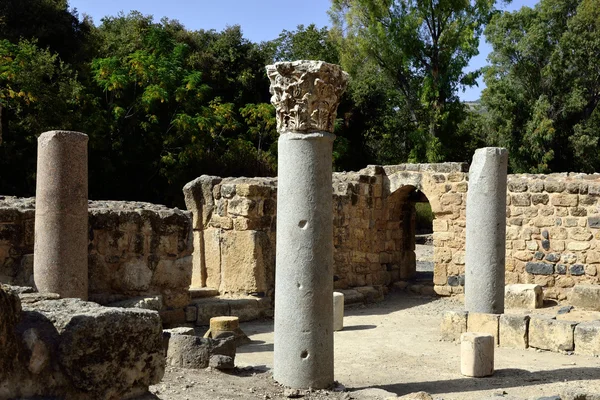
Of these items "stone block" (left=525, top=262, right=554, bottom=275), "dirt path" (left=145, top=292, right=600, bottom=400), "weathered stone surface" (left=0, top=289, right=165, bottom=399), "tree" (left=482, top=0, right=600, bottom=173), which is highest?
"tree" (left=482, top=0, right=600, bottom=173)

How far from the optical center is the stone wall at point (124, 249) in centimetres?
909

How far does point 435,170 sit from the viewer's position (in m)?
16.0

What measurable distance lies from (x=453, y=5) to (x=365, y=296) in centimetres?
1870

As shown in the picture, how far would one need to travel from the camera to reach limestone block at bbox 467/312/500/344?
33.0ft

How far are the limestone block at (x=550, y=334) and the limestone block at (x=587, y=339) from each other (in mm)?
83

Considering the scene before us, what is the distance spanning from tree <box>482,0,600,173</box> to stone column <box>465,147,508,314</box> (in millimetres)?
18485

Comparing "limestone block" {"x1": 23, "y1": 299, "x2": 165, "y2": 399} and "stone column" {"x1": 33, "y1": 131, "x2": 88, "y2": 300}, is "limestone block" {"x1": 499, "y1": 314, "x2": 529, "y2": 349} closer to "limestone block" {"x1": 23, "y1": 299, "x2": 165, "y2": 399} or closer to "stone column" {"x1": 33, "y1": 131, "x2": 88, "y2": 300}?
"stone column" {"x1": 33, "y1": 131, "x2": 88, "y2": 300}

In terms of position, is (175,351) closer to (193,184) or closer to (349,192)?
(193,184)

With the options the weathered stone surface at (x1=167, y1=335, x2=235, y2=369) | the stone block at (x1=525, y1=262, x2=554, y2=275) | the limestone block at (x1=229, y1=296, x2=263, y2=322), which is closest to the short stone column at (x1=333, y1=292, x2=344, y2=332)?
the limestone block at (x1=229, y1=296, x2=263, y2=322)

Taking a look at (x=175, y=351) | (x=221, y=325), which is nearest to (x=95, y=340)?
(x=175, y=351)

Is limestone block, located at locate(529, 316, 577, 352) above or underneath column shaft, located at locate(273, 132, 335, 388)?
underneath

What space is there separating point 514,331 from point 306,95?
4.92 meters

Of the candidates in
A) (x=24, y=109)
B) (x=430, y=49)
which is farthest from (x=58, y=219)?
(x=430, y=49)

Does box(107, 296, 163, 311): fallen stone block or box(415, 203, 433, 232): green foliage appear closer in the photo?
box(107, 296, 163, 311): fallen stone block
